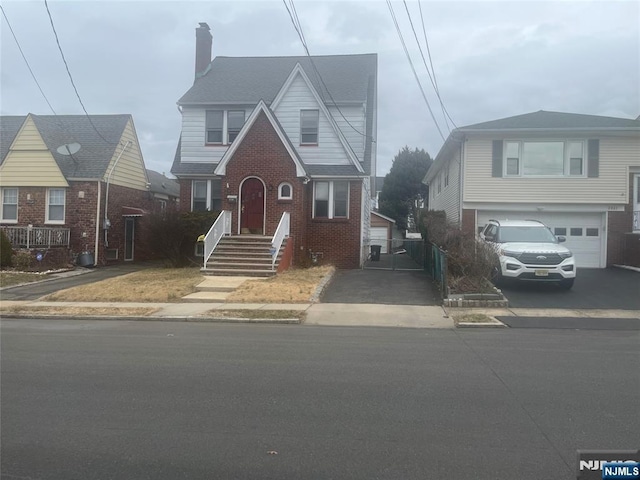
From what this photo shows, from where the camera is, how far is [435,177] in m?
32.4

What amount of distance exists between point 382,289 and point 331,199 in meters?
7.00

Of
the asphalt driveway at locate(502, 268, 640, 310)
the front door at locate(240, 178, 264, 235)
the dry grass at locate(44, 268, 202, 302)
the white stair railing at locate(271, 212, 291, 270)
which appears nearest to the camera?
the asphalt driveway at locate(502, 268, 640, 310)

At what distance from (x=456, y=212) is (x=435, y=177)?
10.3 meters

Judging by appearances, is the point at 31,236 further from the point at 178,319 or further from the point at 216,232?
the point at 178,319

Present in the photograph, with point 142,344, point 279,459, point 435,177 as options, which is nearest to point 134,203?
point 435,177

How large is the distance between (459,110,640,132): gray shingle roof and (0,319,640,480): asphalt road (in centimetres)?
1260

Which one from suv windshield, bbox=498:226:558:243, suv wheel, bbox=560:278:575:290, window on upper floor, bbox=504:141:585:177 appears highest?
window on upper floor, bbox=504:141:585:177

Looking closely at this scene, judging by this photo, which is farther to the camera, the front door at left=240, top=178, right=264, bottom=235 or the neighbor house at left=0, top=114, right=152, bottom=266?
the neighbor house at left=0, top=114, right=152, bottom=266

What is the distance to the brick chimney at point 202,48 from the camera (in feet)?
85.8

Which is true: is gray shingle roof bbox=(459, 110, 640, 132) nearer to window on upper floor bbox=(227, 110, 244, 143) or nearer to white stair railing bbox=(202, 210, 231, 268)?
window on upper floor bbox=(227, 110, 244, 143)

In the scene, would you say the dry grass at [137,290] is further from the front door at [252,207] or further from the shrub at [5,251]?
the shrub at [5,251]

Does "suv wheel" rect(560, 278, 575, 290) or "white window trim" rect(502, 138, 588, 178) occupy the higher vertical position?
"white window trim" rect(502, 138, 588, 178)

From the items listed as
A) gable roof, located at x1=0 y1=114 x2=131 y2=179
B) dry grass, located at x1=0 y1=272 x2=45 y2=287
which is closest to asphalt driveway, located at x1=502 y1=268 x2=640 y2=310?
dry grass, located at x1=0 y1=272 x2=45 y2=287

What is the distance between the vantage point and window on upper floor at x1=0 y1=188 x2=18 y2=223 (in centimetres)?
2389
